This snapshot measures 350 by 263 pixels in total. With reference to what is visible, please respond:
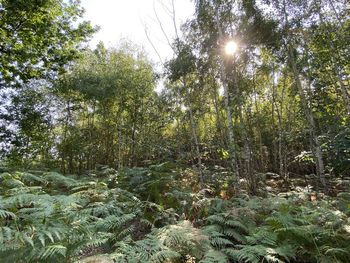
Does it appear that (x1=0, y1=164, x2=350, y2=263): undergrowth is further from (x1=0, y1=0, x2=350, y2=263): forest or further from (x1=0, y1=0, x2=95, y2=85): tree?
(x1=0, y1=0, x2=95, y2=85): tree

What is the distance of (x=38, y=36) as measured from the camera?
7484mm

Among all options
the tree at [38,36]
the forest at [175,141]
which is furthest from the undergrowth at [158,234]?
the tree at [38,36]

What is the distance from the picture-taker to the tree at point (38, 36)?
6895 mm

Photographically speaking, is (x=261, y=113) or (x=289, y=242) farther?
(x=261, y=113)

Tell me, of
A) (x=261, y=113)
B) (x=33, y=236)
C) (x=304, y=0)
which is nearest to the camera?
(x=33, y=236)

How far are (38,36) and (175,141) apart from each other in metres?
10.1

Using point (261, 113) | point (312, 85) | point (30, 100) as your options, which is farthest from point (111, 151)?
point (312, 85)

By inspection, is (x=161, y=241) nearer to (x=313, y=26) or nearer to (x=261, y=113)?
(x=313, y=26)

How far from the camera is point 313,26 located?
389 inches

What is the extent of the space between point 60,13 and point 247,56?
6891 mm

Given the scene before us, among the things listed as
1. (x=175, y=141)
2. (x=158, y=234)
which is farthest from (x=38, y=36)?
(x=175, y=141)

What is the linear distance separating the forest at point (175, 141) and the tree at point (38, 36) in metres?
0.04

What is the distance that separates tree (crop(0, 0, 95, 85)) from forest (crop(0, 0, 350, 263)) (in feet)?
0.13

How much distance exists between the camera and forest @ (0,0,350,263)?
3158 millimetres
